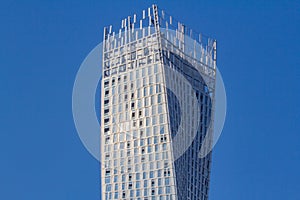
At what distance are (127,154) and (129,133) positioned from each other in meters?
4.68

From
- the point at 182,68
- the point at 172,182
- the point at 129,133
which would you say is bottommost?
the point at 172,182

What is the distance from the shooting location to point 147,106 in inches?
6220

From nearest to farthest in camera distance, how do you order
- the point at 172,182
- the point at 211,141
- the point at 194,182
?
the point at 172,182
the point at 194,182
the point at 211,141

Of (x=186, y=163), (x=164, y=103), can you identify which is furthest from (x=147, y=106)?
(x=186, y=163)

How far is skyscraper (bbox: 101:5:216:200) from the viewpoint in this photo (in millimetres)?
153875

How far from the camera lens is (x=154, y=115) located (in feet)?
511

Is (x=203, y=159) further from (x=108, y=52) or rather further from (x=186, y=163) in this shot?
(x=108, y=52)

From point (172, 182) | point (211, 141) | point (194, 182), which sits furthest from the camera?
point (211, 141)

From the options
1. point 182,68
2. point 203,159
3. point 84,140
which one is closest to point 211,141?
point 203,159

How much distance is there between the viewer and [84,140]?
537 ft

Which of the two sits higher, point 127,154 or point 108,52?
point 108,52

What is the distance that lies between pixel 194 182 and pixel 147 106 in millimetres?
20033

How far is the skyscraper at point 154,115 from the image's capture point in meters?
154

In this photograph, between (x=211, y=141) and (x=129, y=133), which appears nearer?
(x=129, y=133)
